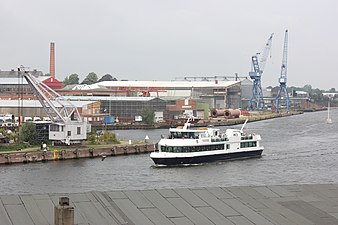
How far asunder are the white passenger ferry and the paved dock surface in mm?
11433

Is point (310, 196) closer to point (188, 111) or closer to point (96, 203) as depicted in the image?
point (96, 203)

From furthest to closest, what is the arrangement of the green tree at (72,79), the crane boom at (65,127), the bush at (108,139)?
the green tree at (72,79)
the bush at (108,139)
the crane boom at (65,127)

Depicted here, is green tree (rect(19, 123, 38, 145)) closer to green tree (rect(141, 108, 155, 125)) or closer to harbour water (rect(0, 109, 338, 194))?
harbour water (rect(0, 109, 338, 194))

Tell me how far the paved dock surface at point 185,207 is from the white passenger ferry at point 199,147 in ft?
37.5

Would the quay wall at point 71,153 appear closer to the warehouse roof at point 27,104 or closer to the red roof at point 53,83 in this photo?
the warehouse roof at point 27,104

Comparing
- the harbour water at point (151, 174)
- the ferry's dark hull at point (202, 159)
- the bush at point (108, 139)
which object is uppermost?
the bush at point (108, 139)

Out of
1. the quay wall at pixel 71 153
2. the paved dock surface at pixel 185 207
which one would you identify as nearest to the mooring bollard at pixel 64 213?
the paved dock surface at pixel 185 207

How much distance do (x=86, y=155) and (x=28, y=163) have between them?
2699 mm

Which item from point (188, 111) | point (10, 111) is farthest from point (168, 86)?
point (10, 111)

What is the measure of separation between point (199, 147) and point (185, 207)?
13.1 metres

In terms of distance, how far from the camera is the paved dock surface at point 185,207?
6.78 meters

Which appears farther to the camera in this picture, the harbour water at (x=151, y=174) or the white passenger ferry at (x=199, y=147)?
the white passenger ferry at (x=199, y=147)

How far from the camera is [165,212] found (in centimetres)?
709

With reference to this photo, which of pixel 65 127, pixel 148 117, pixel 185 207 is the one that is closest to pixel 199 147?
pixel 65 127
